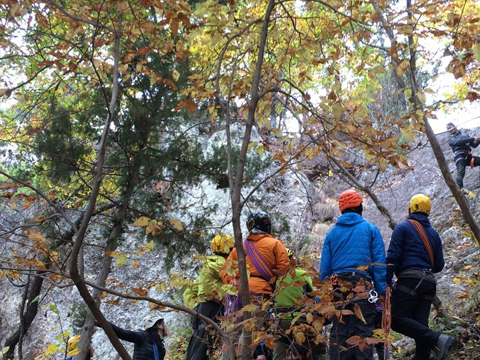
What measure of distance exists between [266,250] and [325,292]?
147 cm

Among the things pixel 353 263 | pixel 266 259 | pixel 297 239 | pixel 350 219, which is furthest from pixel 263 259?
pixel 297 239

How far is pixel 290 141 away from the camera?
11.5 ft

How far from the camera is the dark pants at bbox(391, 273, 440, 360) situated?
14.4 ft

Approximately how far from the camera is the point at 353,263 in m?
4.23

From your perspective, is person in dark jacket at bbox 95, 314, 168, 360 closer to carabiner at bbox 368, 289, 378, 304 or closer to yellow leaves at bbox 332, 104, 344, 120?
carabiner at bbox 368, 289, 378, 304

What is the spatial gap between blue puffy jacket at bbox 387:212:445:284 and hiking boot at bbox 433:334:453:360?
2.36 ft

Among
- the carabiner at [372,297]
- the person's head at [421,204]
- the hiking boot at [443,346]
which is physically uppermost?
the person's head at [421,204]

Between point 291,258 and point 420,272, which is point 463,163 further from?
point 291,258

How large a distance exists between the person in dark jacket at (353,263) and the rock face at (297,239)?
2417 millimetres

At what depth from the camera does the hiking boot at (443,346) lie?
→ 4238mm

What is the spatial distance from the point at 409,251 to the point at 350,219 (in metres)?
0.79

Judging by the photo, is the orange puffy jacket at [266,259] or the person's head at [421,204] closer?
the orange puffy jacket at [266,259]

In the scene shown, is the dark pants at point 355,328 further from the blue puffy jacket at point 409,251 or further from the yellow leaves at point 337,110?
the yellow leaves at point 337,110

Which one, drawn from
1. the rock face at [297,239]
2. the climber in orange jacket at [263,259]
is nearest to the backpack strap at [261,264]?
the climber in orange jacket at [263,259]
